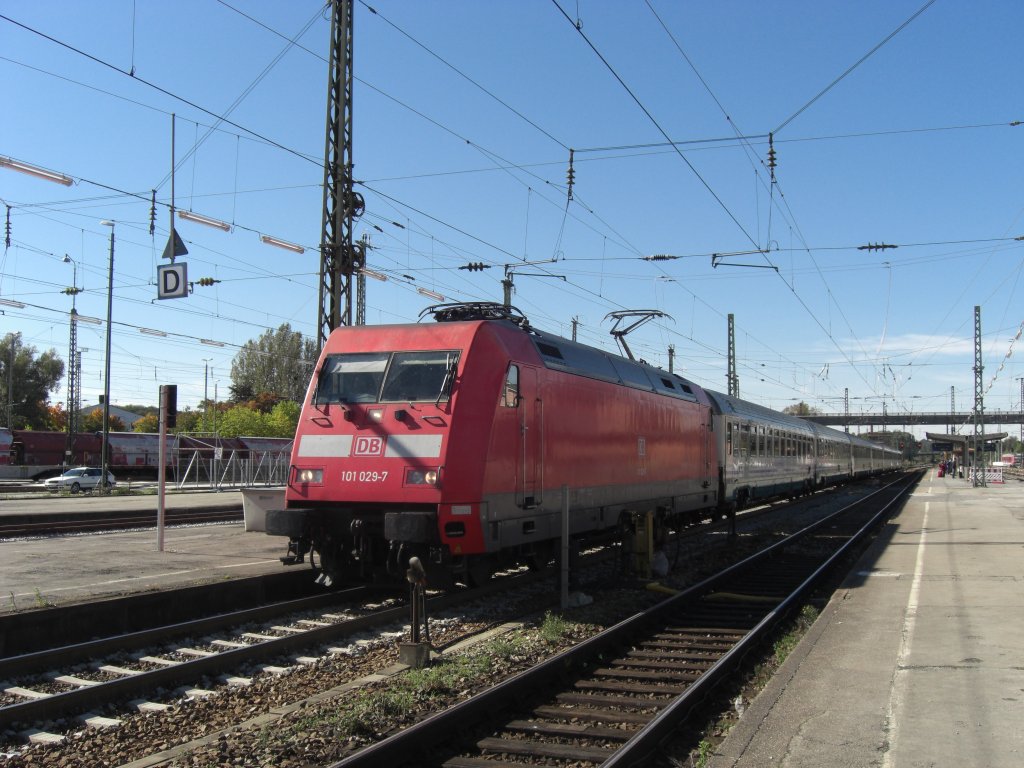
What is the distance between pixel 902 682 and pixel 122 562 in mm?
10973

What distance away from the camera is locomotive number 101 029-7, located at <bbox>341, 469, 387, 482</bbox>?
10164mm

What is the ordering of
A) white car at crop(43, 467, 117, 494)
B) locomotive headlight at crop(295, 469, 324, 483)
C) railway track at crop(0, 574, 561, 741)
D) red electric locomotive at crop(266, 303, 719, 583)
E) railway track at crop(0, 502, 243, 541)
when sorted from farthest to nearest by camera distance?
white car at crop(43, 467, 117, 494), railway track at crop(0, 502, 243, 541), locomotive headlight at crop(295, 469, 324, 483), red electric locomotive at crop(266, 303, 719, 583), railway track at crop(0, 574, 561, 741)

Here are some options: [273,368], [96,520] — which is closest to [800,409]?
[273,368]

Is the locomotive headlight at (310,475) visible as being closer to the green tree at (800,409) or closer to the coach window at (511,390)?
the coach window at (511,390)

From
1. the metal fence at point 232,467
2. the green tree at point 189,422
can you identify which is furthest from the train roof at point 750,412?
the green tree at point 189,422

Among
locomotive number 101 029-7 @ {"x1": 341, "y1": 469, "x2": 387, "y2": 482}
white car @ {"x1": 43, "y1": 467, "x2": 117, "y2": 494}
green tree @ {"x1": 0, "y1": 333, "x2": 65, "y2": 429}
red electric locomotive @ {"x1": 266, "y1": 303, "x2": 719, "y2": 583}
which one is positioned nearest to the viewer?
red electric locomotive @ {"x1": 266, "y1": 303, "x2": 719, "y2": 583}

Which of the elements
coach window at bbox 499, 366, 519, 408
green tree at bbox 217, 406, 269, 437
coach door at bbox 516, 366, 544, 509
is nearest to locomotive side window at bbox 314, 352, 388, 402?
coach window at bbox 499, 366, 519, 408

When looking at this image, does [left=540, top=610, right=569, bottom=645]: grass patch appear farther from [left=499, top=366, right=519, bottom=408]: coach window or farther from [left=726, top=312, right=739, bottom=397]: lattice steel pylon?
[left=726, top=312, right=739, bottom=397]: lattice steel pylon

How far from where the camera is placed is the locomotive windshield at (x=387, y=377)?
410 inches

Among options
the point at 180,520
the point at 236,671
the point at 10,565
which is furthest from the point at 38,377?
the point at 236,671

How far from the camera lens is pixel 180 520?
75.0ft

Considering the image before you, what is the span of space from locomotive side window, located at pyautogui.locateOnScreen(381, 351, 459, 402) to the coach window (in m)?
0.70

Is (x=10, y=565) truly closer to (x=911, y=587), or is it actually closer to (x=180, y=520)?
(x=180, y=520)

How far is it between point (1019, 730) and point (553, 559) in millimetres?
7959
